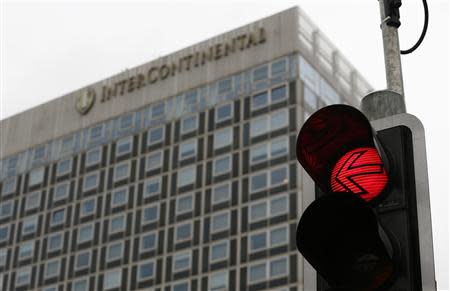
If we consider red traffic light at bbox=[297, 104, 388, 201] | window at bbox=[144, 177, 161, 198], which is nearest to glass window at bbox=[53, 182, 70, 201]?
window at bbox=[144, 177, 161, 198]

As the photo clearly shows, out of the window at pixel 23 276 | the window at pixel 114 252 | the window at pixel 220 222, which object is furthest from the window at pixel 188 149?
the window at pixel 23 276

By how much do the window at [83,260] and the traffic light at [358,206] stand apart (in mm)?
82741

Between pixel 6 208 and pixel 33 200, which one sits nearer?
pixel 33 200

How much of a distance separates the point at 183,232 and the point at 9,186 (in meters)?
23.4

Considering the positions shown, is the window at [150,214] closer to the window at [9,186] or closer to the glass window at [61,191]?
the glass window at [61,191]

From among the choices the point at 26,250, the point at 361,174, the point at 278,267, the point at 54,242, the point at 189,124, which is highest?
the point at 189,124

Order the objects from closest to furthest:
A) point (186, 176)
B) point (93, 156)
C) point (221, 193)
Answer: point (221, 193) < point (186, 176) < point (93, 156)

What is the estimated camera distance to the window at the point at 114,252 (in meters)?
84.1

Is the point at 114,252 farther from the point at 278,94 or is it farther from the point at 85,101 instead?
the point at 278,94

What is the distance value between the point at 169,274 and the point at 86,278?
30.6ft

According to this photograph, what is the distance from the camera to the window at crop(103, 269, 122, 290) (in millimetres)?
82938

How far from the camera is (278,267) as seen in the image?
72.7 metres

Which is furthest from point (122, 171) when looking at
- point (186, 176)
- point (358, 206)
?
point (358, 206)

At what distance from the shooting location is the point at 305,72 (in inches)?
3182
